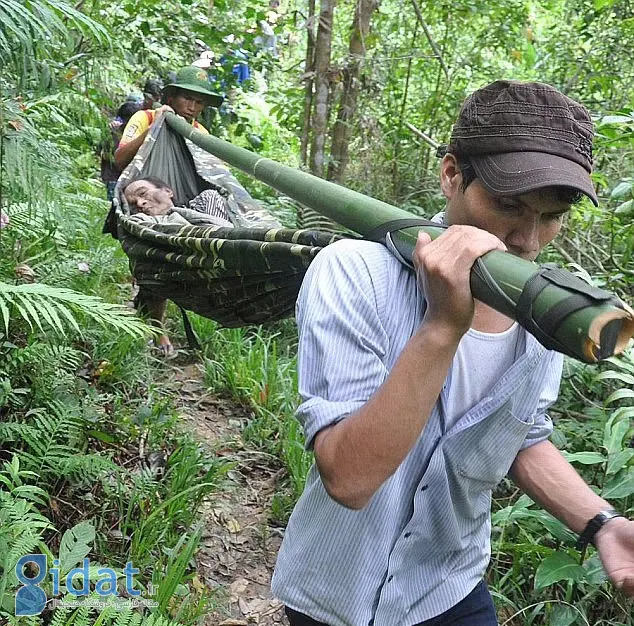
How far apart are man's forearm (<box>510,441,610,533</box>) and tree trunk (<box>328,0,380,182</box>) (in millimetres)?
3971

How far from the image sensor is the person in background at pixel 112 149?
14.4 ft

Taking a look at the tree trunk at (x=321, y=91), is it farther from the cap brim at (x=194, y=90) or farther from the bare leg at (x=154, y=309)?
the bare leg at (x=154, y=309)

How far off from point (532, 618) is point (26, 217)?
2.49 metres

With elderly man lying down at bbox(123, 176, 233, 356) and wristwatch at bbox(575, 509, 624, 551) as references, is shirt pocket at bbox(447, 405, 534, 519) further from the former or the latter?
elderly man lying down at bbox(123, 176, 233, 356)

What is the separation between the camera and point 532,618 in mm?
1986

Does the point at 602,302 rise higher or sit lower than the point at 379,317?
higher

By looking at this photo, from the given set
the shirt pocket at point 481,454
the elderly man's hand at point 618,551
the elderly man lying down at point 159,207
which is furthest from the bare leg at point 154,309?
the elderly man's hand at point 618,551

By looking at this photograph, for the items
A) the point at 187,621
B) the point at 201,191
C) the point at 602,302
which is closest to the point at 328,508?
the point at 602,302

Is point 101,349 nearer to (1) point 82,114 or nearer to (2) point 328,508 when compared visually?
(1) point 82,114

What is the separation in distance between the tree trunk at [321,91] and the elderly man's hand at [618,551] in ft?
12.5

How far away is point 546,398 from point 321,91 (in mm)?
3883

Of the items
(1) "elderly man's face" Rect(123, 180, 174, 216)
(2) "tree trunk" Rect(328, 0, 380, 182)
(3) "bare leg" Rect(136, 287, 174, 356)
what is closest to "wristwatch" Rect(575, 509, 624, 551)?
(3) "bare leg" Rect(136, 287, 174, 356)

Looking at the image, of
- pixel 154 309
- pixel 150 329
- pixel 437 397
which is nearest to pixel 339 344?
pixel 437 397

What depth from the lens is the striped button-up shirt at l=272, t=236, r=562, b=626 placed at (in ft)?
3.20
